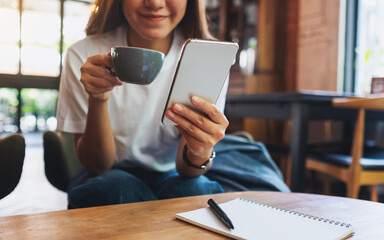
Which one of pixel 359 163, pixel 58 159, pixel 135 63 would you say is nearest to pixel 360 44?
pixel 359 163

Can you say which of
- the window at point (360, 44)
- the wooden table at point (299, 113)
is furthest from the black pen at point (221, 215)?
the window at point (360, 44)

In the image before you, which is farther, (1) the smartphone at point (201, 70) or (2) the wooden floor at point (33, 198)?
(2) the wooden floor at point (33, 198)

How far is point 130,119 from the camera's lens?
3.18 feet

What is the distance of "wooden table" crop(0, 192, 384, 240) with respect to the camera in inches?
19.9

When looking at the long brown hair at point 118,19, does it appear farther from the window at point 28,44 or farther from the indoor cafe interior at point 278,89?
the window at point 28,44

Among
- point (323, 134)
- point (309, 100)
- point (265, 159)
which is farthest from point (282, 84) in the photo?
point (265, 159)

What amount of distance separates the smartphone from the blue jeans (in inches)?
10.2

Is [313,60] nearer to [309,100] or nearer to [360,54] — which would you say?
[360,54]

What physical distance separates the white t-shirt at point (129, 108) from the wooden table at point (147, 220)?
334mm

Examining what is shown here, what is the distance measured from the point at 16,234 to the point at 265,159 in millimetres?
829

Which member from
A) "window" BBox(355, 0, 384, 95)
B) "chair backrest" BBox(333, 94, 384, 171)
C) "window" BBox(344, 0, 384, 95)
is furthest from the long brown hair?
"window" BBox(344, 0, 384, 95)

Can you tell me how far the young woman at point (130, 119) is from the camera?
81cm

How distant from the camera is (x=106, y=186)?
33.2 inches

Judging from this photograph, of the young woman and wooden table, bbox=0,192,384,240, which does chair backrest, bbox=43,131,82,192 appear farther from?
wooden table, bbox=0,192,384,240
